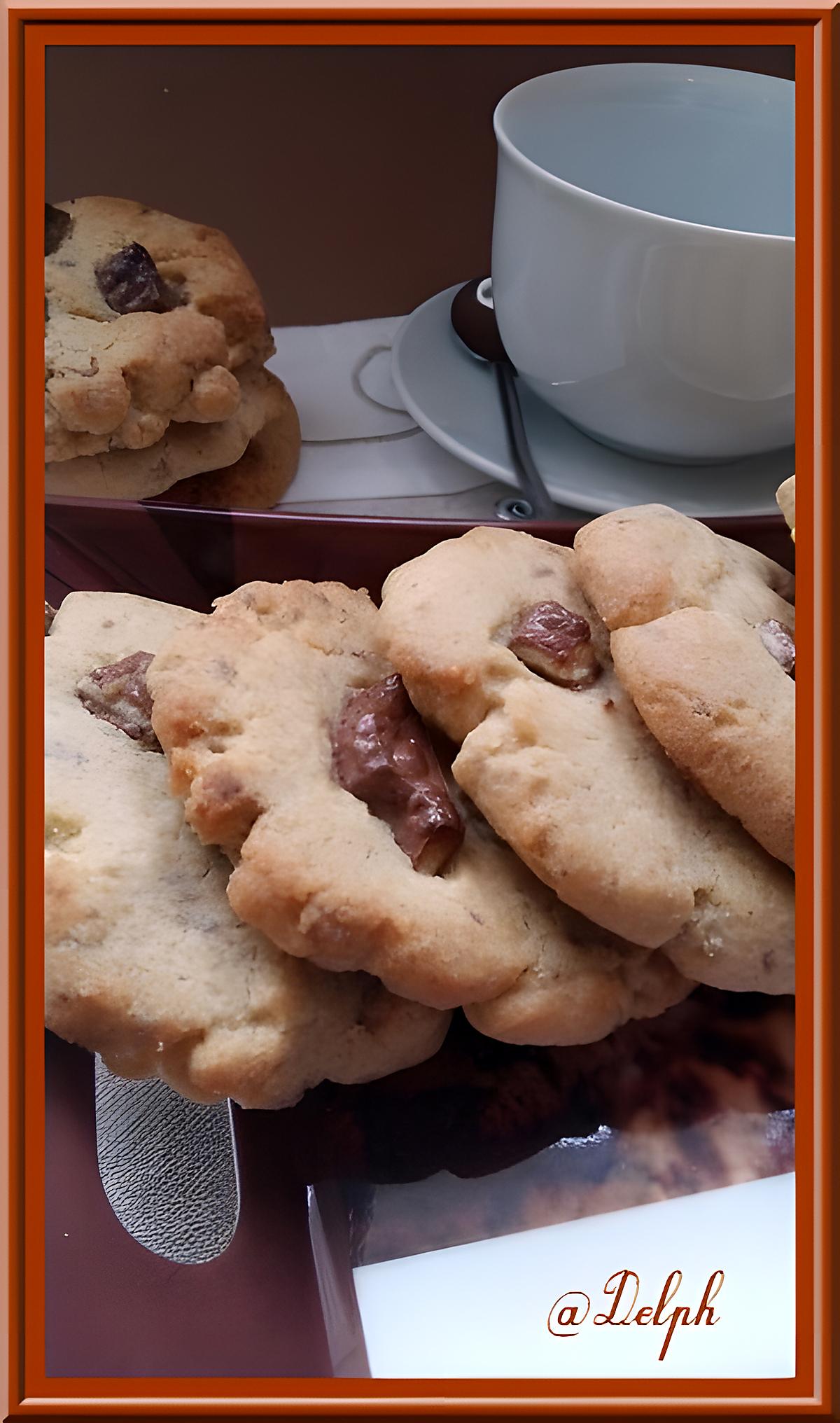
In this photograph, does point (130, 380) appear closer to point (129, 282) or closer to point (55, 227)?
point (129, 282)

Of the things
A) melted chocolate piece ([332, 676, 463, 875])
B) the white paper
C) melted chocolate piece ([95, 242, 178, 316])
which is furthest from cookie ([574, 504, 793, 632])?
melted chocolate piece ([95, 242, 178, 316])

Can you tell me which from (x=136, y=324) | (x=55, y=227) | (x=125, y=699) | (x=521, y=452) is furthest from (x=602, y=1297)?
(x=55, y=227)

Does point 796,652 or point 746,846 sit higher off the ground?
point 796,652

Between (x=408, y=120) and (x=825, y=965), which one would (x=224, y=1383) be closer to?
(x=825, y=965)

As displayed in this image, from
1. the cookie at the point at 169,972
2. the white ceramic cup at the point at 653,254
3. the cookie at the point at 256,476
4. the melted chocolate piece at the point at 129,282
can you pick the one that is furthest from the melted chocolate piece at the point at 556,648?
the melted chocolate piece at the point at 129,282

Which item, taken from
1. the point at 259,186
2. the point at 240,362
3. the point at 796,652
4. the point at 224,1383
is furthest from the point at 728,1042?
the point at 259,186

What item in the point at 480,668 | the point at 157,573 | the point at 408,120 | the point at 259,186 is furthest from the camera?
the point at 259,186

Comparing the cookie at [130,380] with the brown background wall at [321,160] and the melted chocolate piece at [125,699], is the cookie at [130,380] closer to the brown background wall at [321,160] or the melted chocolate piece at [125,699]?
the brown background wall at [321,160]
